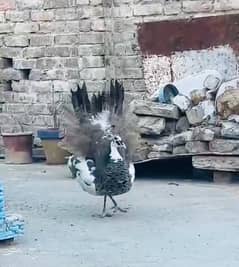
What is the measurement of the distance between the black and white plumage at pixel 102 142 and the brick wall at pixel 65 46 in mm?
3267

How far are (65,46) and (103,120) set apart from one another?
14.3 ft

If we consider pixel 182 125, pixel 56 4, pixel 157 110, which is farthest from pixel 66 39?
pixel 182 125

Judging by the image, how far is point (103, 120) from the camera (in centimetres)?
779

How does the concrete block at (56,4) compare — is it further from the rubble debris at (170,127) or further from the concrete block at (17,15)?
the rubble debris at (170,127)

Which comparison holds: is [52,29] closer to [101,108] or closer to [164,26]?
[164,26]

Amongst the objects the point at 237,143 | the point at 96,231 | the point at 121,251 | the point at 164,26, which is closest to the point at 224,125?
the point at 237,143

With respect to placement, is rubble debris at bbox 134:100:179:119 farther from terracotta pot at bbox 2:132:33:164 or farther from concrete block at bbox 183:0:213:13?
terracotta pot at bbox 2:132:33:164

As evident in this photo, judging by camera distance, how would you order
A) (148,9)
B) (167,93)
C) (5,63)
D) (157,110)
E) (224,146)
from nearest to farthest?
(224,146), (157,110), (167,93), (148,9), (5,63)

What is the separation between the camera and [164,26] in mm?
10953

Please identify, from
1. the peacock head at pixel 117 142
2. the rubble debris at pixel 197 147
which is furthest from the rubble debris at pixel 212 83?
the peacock head at pixel 117 142

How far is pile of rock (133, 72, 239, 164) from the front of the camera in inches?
372

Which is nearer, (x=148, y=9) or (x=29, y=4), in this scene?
(x=148, y=9)

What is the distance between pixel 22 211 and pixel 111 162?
1175 millimetres

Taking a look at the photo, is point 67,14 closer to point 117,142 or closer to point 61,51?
point 61,51
